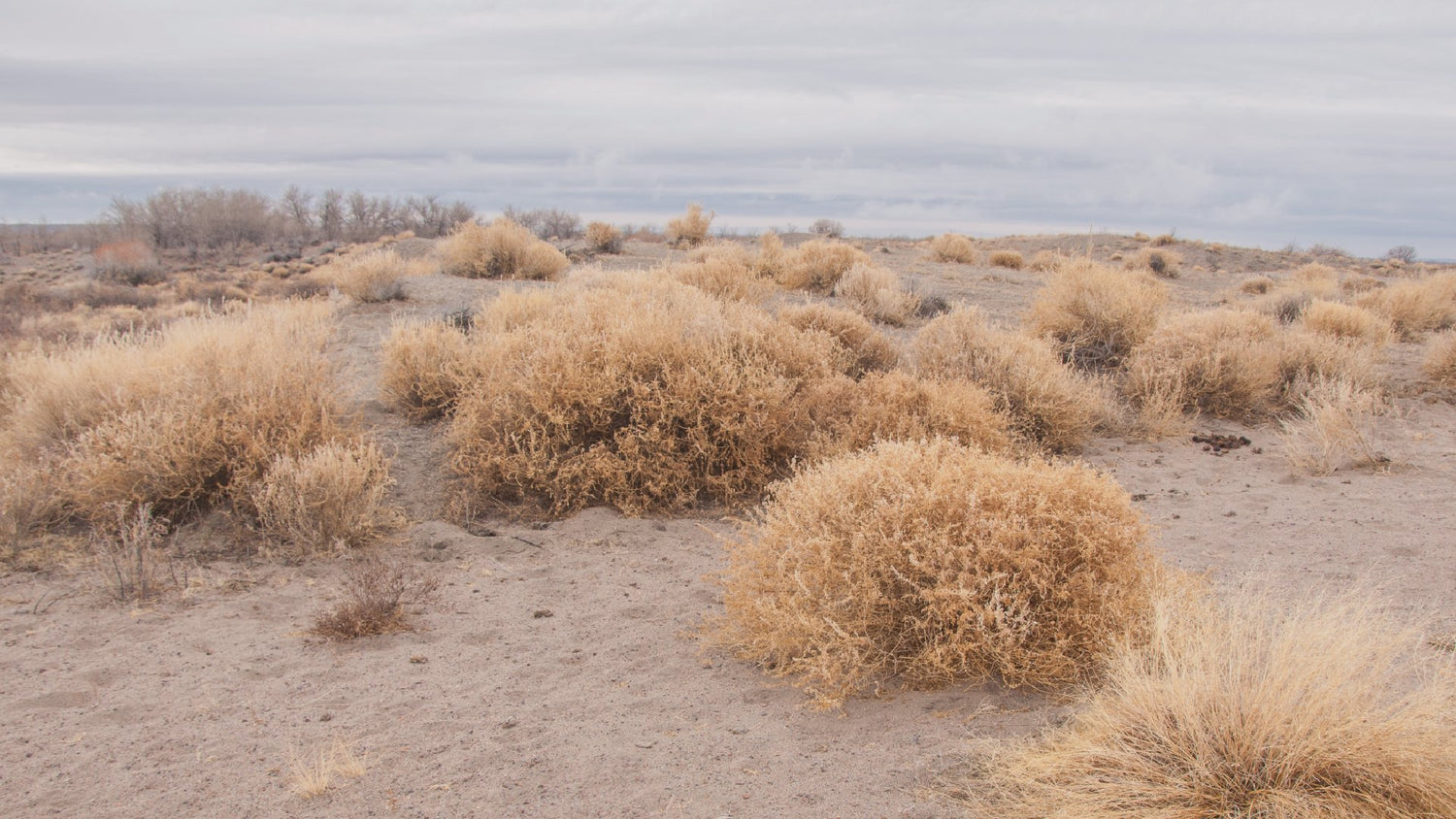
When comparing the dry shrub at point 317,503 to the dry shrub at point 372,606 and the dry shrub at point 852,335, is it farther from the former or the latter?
the dry shrub at point 852,335

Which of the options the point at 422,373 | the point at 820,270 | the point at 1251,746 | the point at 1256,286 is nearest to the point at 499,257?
the point at 820,270

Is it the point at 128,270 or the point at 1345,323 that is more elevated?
the point at 1345,323

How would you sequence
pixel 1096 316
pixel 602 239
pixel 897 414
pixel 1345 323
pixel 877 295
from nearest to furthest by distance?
pixel 897 414
pixel 1096 316
pixel 1345 323
pixel 877 295
pixel 602 239

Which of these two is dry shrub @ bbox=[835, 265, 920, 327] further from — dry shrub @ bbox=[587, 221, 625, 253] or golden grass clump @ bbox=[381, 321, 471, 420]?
dry shrub @ bbox=[587, 221, 625, 253]

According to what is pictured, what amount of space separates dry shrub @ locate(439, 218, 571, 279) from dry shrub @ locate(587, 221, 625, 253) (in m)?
5.19

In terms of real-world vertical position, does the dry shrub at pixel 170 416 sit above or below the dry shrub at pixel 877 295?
below

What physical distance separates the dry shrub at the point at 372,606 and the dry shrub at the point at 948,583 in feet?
5.92

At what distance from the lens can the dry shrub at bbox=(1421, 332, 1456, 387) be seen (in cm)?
981

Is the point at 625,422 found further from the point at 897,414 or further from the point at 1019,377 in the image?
the point at 1019,377

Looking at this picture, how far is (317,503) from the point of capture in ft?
18.0

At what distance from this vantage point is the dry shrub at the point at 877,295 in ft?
39.2

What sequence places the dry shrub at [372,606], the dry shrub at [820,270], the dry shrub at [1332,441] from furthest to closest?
the dry shrub at [820,270], the dry shrub at [1332,441], the dry shrub at [372,606]

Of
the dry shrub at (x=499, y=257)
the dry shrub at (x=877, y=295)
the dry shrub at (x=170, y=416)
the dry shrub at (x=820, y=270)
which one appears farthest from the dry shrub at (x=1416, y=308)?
the dry shrub at (x=170, y=416)

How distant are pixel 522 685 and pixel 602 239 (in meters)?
18.5
